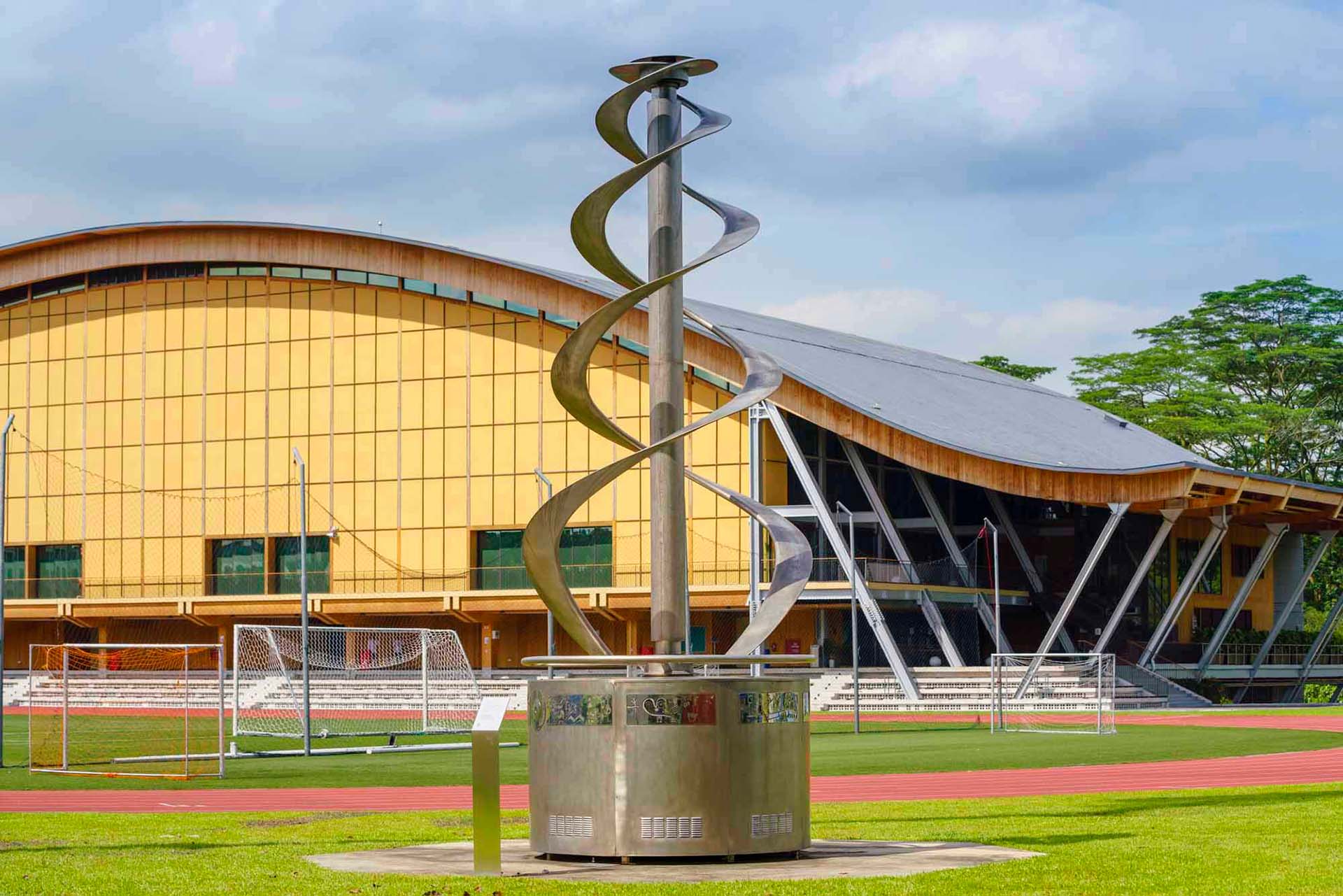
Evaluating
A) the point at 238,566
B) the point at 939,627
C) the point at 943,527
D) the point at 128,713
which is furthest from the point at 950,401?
the point at 128,713

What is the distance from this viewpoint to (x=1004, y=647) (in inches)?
2367

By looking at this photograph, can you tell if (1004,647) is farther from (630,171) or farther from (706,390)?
(630,171)

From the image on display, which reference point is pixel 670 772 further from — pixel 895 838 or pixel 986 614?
pixel 986 614

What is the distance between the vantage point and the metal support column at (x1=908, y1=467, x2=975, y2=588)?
206 ft

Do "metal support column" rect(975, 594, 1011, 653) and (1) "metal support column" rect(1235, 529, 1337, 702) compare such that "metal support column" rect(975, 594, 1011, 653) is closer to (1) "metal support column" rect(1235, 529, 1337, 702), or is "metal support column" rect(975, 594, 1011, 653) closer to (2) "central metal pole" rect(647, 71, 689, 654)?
(1) "metal support column" rect(1235, 529, 1337, 702)

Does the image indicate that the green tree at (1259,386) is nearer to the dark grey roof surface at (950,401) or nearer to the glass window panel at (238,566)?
the dark grey roof surface at (950,401)

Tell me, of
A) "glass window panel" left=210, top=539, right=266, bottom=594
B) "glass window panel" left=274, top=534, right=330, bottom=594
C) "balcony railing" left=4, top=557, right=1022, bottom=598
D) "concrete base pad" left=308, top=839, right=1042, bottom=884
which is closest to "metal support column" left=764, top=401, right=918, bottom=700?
"balcony railing" left=4, top=557, right=1022, bottom=598

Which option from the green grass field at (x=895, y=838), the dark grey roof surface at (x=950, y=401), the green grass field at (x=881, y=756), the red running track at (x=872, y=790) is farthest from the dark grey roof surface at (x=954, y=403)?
the green grass field at (x=895, y=838)

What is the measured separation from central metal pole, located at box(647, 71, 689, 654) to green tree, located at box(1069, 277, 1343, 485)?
229 feet

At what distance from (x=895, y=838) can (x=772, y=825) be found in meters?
2.18

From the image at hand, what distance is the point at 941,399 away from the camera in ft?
219

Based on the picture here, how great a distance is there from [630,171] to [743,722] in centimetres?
487

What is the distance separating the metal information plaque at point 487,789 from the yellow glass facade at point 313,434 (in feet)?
158

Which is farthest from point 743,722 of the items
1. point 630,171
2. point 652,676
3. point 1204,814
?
point 1204,814
